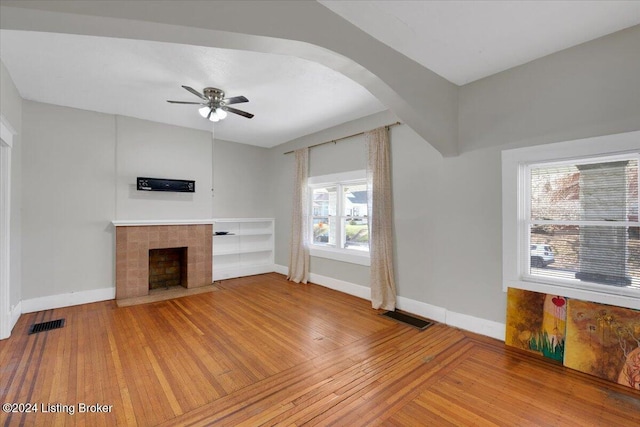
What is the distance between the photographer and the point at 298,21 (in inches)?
74.9

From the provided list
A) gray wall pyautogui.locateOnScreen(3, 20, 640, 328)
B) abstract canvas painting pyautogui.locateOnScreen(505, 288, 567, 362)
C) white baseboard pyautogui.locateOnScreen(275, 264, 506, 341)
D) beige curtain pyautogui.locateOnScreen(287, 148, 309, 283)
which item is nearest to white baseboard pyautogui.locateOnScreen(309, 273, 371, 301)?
white baseboard pyautogui.locateOnScreen(275, 264, 506, 341)

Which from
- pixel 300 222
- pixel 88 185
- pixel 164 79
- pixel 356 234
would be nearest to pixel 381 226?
pixel 356 234

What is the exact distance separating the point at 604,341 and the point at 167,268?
19.8 ft

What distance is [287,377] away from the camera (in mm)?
2336

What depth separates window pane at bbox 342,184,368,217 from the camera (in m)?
4.71

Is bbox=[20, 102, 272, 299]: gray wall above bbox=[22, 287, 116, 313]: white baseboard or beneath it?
above

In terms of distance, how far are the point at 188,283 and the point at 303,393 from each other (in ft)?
12.1

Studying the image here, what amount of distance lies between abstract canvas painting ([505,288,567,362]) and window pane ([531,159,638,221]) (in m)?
0.80

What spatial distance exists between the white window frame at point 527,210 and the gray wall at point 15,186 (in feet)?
17.9

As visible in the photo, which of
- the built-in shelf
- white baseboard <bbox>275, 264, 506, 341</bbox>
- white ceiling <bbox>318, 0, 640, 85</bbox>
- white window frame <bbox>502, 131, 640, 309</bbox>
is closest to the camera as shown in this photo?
white ceiling <bbox>318, 0, 640, 85</bbox>

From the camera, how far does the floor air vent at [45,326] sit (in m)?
3.24

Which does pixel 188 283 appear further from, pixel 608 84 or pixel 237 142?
pixel 608 84

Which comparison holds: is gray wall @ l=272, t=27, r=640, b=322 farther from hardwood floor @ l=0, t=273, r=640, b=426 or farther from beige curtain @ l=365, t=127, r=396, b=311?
hardwood floor @ l=0, t=273, r=640, b=426

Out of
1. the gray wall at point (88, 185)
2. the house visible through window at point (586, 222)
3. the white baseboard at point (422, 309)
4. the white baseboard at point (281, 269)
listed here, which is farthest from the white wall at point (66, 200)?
the house visible through window at point (586, 222)
